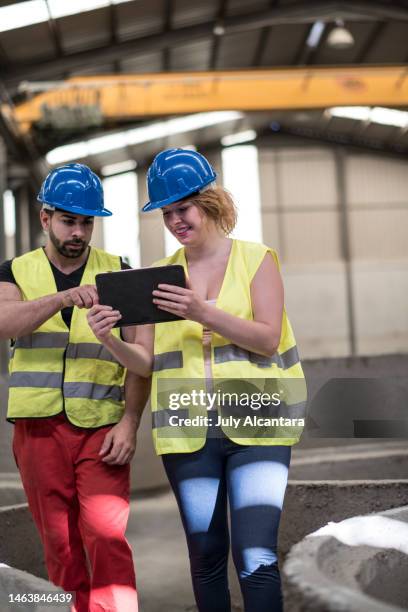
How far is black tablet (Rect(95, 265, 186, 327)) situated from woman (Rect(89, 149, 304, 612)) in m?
0.03

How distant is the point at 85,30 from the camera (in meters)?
12.0

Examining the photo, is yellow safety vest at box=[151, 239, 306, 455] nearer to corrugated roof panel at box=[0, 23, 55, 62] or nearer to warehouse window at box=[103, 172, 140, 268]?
corrugated roof panel at box=[0, 23, 55, 62]

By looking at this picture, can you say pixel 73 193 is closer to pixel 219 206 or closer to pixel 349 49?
pixel 219 206

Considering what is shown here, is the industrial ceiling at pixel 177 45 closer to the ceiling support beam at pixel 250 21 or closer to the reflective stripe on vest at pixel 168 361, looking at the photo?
the ceiling support beam at pixel 250 21

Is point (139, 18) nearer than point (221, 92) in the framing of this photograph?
Yes

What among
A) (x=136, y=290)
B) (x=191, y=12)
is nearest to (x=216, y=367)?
(x=136, y=290)

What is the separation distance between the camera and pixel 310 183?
19.9 meters

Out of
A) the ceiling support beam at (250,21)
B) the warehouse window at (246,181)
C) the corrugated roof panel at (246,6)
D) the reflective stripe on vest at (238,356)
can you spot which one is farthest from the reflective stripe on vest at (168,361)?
the warehouse window at (246,181)

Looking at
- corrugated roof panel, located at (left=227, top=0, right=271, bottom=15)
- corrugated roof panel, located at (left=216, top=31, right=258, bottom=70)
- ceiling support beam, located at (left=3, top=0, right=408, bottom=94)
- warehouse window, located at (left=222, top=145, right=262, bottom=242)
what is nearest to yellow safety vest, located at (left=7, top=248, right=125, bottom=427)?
ceiling support beam, located at (left=3, top=0, right=408, bottom=94)

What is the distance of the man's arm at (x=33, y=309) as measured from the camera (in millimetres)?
2471

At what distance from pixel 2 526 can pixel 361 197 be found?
17073 millimetres

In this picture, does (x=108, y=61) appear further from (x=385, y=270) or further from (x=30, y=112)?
(x=385, y=270)

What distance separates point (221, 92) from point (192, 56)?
4.96 feet

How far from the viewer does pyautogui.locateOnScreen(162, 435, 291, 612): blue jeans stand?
220cm
